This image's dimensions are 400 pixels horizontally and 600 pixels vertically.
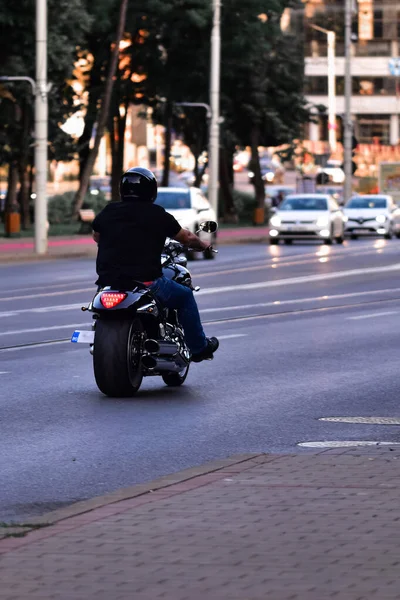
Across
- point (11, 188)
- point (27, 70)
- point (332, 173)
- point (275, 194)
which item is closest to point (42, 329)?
point (27, 70)

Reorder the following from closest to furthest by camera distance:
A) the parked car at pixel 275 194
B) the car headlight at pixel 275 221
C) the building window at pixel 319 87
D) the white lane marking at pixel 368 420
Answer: the white lane marking at pixel 368 420
the car headlight at pixel 275 221
the parked car at pixel 275 194
the building window at pixel 319 87

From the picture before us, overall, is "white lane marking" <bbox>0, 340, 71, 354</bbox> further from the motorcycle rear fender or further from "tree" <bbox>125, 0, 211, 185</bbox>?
"tree" <bbox>125, 0, 211, 185</bbox>

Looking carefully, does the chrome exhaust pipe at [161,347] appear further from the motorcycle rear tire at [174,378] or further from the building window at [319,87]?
the building window at [319,87]

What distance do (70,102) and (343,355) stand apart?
43.8 m

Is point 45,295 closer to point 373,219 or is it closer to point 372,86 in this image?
point 373,219

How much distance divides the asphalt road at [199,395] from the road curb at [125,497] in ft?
1.13

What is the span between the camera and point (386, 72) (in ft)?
472

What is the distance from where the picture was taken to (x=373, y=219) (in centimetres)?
5425

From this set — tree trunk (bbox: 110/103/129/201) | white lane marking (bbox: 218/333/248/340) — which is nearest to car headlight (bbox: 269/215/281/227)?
tree trunk (bbox: 110/103/129/201)

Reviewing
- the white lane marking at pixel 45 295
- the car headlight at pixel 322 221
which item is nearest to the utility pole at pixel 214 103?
the car headlight at pixel 322 221

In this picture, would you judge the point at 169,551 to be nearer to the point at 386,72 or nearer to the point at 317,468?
the point at 317,468

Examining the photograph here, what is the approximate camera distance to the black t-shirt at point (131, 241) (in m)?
13.0

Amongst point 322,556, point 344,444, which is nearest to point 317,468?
point 344,444

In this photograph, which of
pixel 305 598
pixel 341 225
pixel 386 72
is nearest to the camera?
pixel 305 598
